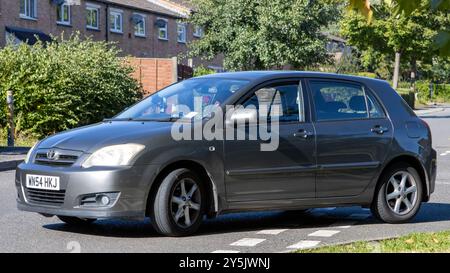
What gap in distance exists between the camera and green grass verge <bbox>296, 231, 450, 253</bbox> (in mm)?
7176

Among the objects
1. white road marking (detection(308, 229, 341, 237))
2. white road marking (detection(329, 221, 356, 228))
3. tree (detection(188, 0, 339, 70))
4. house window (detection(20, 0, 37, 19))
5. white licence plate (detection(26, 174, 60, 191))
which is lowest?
white road marking (detection(329, 221, 356, 228))

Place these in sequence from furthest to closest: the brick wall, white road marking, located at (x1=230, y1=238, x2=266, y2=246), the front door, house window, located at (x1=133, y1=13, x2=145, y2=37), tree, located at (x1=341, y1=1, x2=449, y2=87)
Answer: tree, located at (x1=341, y1=1, x2=449, y2=87)
house window, located at (x1=133, y1=13, x2=145, y2=37)
the brick wall
the front door
white road marking, located at (x1=230, y1=238, x2=266, y2=246)

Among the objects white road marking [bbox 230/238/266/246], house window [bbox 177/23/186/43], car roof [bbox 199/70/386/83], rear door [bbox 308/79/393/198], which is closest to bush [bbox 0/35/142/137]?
car roof [bbox 199/70/386/83]

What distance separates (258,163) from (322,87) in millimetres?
1321

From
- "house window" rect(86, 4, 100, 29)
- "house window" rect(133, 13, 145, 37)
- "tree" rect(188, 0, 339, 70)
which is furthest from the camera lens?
"house window" rect(133, 13, 145, 37)

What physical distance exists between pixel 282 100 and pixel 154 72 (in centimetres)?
2283

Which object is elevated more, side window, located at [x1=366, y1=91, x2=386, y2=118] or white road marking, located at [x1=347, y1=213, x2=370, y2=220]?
side window, located at [x1=366, y1=91, x2=386, y2=118]

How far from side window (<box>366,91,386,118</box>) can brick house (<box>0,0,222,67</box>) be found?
2622 centimetres

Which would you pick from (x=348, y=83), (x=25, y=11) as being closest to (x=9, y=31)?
(x=25, y=11)

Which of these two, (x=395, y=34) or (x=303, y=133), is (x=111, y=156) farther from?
(x=395, y=34)

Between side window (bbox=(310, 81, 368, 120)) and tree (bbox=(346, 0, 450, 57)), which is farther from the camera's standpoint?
side window (bbox=(310, 81, 368, 120))

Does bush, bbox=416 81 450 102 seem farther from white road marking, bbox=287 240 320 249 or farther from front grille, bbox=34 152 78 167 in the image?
front grille, bbox=34 152 78 167

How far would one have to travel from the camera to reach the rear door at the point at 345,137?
28.8 ft

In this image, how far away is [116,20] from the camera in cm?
4916
